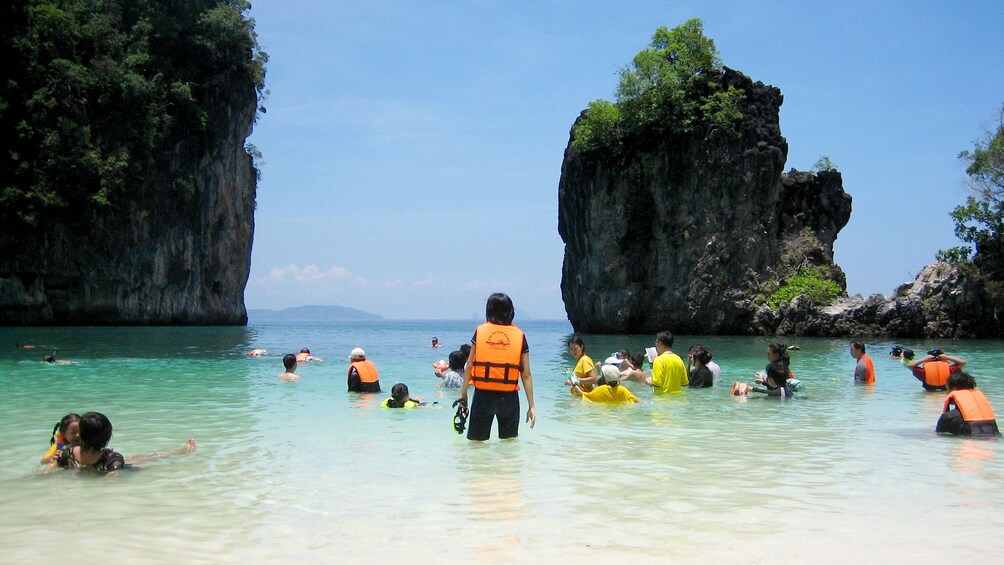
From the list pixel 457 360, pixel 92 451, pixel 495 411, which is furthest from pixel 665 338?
pixel 92 451

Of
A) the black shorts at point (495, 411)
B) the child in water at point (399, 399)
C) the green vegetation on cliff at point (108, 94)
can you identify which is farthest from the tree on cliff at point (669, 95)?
the black shorts at point (495, 411)

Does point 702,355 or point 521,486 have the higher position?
point 702,355

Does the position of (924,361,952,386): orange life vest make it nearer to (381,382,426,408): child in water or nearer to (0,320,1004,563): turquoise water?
(0,320,1004,563): turquoise water

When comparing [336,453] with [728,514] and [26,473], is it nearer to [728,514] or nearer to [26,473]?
[26,473]

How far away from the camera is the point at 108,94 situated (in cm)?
4728

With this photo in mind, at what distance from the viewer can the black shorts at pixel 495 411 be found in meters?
7.63

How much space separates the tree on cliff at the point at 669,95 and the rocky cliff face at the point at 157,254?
90.1ft

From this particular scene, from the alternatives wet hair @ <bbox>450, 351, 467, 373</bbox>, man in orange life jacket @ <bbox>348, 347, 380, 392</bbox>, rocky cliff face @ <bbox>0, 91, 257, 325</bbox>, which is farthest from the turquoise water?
rocky cliff face @ <bbox>0, 91, 257, 325</bbox>

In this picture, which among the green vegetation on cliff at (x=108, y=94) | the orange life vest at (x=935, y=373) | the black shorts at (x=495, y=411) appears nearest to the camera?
the black shorts at (x=495, y=411)

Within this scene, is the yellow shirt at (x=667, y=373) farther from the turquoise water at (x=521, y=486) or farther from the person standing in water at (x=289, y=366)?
the person standing in water at (x=289, y=366)

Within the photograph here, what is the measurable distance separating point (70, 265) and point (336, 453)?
4693 centimetres

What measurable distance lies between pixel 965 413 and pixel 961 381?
1.25 ft

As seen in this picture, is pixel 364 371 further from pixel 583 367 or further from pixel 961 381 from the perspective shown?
pixel 961 381

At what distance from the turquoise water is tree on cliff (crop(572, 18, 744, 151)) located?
120ft
